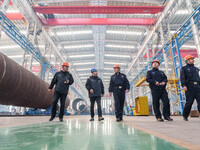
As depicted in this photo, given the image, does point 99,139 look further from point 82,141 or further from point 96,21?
point 96,21

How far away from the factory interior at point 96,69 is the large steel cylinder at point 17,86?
0.03m

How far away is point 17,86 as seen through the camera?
15.2 feet

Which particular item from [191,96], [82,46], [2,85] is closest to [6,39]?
[82,46]

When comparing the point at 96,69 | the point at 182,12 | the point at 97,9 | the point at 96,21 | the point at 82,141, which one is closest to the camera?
the point at 82,141

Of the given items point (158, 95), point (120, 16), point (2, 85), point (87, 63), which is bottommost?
point (158, 95)

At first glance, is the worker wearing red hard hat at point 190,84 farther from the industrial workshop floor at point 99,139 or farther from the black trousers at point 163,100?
the industrial workshop floor at point 99,139

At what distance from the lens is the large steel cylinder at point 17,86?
4059 mm

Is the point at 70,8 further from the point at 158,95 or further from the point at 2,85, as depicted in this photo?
the point at 158,95

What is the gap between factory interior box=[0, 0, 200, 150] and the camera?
1257 mm

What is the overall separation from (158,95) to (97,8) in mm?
8029

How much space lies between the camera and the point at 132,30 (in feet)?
44.3

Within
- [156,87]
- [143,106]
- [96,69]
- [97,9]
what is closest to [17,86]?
[156,87]

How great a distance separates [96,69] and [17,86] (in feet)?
18.2

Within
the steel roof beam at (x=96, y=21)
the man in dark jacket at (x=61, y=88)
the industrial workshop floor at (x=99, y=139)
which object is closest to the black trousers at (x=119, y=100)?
the man in dark jacket at (x=61, y=88)
